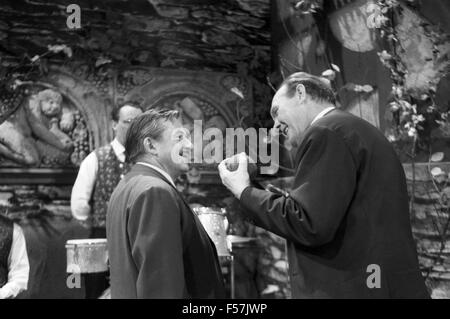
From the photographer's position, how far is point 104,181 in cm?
467

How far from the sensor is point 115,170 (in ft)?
15.4

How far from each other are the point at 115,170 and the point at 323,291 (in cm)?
294

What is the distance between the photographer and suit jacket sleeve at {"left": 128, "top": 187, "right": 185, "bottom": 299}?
1889 mm

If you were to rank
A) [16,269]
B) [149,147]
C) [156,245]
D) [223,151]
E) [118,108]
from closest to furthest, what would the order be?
[156,245]
[149,147]
[16,269]
[118,108]
[223,151]

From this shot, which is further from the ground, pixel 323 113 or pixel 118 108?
pixel 118 108

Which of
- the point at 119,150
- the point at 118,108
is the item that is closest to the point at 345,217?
the point at 119,150

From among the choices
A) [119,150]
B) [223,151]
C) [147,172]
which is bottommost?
[147,172]

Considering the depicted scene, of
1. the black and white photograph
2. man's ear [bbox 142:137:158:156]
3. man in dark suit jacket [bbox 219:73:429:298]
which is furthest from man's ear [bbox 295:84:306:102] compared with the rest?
man's ear [bbox 142:137:158:156]

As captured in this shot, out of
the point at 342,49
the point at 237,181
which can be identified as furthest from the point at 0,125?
the point at 237,181

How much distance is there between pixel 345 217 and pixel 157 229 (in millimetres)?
652

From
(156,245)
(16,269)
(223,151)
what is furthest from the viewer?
(223,151)

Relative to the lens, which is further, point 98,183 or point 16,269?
point 98,183

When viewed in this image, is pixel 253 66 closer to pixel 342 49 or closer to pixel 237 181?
pixel 342 49

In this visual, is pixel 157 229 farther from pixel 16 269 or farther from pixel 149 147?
pixel 16 269
